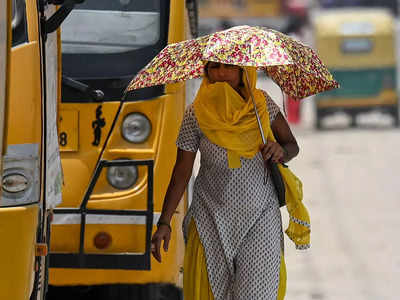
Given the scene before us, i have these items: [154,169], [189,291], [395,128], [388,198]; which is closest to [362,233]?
[388,198]

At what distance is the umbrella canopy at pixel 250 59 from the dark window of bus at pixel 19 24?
54 centimetres

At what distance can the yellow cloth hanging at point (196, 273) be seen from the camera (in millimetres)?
4656

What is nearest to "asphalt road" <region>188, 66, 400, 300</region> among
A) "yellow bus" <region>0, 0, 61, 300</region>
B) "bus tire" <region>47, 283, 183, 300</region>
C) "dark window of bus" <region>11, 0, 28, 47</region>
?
"bus tire" <region>47, 283, 183, 300</region>

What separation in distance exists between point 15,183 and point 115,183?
1.51 meters

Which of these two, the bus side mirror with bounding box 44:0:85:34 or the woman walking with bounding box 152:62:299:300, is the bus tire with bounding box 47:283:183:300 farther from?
the bus side mirror with bounding box 44:0:85:34

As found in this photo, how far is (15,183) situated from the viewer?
4.26 metres

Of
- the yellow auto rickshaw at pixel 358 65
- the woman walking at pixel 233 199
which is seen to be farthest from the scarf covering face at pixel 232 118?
the yellow auto rickshaw at pixel 358 65

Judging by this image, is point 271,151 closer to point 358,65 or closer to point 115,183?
point 115,183

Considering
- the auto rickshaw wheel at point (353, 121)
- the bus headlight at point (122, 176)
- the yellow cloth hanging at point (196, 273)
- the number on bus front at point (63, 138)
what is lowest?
the auto rickshaw wheel at point (353, 121)

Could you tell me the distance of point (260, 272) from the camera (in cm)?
461

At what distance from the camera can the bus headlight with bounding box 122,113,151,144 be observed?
226 inches

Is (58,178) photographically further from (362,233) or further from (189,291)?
(362,233)

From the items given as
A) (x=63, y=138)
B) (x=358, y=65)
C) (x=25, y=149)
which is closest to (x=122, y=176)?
(x=63, y=138)

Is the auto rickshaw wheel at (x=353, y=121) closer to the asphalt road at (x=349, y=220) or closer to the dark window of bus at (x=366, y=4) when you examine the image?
the asphalt road at (x=349, y=220)
